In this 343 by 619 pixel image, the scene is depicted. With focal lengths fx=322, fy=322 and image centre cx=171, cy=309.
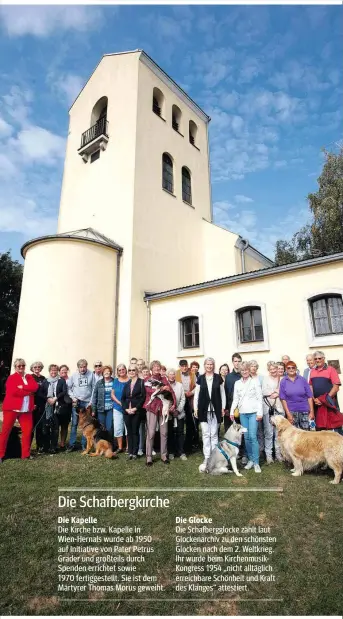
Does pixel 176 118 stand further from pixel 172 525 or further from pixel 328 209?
pixel 172 525

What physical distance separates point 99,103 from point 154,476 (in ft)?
66.2

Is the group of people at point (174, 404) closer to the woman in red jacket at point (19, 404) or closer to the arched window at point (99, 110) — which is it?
the woman in red jacket at point (19, 404)

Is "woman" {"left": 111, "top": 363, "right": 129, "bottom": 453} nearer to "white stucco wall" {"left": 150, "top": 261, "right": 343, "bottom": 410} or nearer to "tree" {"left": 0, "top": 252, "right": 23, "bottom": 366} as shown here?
"white stucco wall" {"left": 150, "top": 261, "right": 343, "bottom": 410}

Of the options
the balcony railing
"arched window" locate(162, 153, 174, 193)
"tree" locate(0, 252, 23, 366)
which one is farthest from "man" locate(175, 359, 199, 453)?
"tree" locate(0, 252, 23, 366)

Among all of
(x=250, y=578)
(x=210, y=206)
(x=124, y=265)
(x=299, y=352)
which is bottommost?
(x=250, y=578)

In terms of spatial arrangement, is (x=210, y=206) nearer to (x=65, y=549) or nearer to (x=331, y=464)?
(x=331, y=464)

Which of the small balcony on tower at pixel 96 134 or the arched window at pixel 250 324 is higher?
the small balcony on tower at pixel 96 134

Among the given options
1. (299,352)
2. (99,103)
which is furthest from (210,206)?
(299,352)

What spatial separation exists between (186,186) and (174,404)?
15954 mm

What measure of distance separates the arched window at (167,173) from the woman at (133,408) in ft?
44.3

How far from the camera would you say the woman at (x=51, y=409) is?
22.6ft

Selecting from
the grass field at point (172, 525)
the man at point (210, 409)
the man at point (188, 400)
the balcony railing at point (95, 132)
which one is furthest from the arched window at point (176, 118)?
the grass field at point (172, 525)

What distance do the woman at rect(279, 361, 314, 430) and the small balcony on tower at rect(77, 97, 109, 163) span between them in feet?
51.9

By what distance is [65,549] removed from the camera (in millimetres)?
3146
